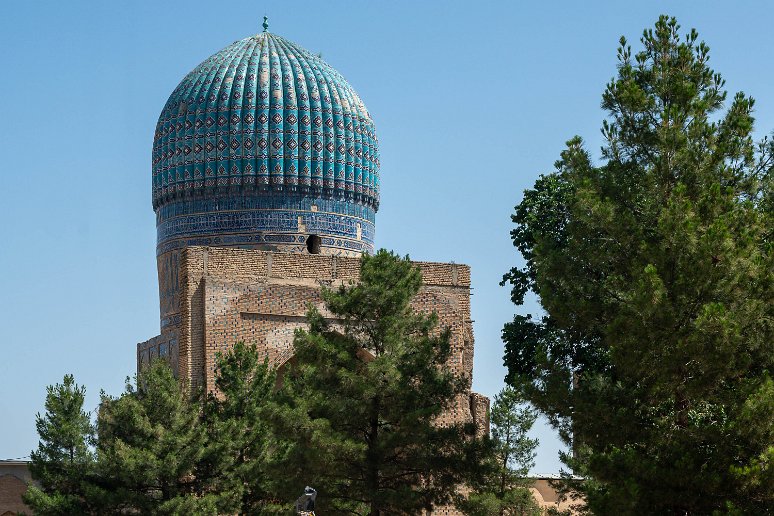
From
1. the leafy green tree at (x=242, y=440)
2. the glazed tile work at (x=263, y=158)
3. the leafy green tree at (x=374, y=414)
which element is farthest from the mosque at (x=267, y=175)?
the leafy green tree at (x=374, y=414)

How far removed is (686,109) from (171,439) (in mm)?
8273

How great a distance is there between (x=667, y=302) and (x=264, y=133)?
47.0ft

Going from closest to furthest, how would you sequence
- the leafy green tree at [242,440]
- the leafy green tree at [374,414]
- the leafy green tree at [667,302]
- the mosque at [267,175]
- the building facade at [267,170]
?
the leafy green tree at [667,302] < the leafy green tree at [374,414] < the leafy green tree at [242,440] < the mosque at [267,175] < the building facade at [267,170]

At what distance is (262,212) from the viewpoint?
26.9 meters

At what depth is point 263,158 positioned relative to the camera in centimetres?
2698

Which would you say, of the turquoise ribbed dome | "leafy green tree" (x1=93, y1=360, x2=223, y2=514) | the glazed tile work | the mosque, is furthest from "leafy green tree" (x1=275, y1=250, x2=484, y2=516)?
the turquoise ribbed dome

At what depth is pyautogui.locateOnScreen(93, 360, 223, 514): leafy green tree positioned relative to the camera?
1925 cm

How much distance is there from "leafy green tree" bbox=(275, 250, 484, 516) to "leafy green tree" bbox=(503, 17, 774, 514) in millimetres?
2047

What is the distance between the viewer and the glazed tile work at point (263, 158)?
88.5 ft

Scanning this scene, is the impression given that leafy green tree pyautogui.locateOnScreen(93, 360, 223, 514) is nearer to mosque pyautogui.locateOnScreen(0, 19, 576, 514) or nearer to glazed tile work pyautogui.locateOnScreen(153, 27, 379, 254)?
mosque pyautogui.locateOnScreen(0, 19, 576, 514)

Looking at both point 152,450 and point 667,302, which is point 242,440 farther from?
point 667,302

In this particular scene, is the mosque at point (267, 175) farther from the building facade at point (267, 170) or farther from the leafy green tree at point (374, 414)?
the leafy green tree at point (374, 414)

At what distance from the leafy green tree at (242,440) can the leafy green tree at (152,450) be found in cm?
22

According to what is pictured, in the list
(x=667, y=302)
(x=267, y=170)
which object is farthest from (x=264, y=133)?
(x=667, y=302)
